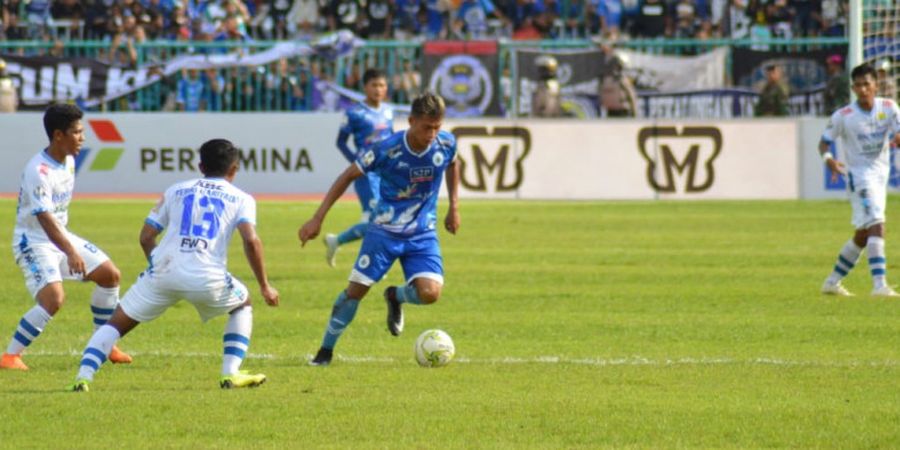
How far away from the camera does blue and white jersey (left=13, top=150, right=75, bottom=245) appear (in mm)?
10445

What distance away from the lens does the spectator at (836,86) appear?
1140 inches

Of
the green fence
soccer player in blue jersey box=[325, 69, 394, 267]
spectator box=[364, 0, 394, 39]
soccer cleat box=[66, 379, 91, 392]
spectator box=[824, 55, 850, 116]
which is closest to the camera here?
soccer cleat box=[66, 379, 91, 392]

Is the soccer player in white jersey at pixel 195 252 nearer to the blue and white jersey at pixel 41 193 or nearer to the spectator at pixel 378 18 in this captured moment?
the blue and white jersey at pixel 41 193

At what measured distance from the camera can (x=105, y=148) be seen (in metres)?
30.2

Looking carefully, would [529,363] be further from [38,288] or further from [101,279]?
[38,288]

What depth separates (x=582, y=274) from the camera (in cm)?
1747

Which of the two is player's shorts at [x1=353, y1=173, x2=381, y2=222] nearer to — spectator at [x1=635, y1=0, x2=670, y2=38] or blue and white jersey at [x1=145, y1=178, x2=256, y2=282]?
blue and white jersey at [x1=145, y1=178, x2=256, y2=282]

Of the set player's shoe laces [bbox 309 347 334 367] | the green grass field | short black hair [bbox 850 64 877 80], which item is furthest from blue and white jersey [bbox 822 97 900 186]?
player's shoe laces [bbox 309 347 334 367]

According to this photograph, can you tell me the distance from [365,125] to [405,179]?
6.97 meters

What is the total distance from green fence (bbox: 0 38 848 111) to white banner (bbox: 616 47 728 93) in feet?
0.48

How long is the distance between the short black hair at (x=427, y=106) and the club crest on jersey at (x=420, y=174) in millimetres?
408

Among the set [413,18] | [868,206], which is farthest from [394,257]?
[413,18]

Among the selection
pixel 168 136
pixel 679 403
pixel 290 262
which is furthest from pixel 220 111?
pixel 679 403

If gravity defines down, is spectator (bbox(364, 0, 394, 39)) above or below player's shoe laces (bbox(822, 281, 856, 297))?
above
